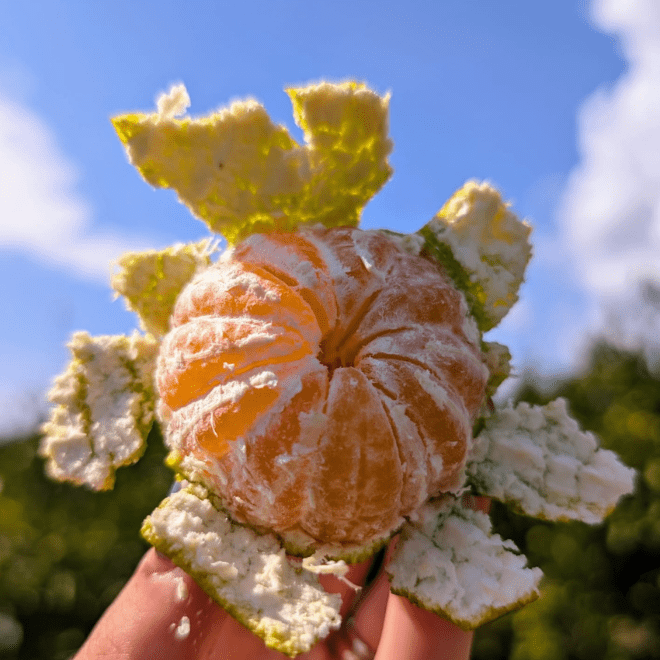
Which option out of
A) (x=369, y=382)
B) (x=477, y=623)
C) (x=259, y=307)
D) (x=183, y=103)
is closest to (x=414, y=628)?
(x=477, y=623)

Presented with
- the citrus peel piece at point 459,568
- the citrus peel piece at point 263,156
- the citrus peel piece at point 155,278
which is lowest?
the citrus peel piece at point 459,568

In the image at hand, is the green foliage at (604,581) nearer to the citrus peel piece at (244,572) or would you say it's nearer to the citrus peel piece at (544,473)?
the citrus peel piece at (544,473)

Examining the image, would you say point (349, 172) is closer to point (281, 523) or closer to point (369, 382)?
point (369, 382)

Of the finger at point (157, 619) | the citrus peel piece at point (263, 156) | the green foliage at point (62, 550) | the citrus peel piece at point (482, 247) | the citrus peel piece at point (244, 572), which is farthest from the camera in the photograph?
the green foliage at point (62, 550)

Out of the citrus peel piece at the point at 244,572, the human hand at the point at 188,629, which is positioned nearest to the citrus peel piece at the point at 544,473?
the human hand at the point at 188,629

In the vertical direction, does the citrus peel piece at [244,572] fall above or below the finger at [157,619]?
above

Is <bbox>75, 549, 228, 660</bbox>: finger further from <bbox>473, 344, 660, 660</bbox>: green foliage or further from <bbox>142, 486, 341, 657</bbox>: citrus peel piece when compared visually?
<bbox>473, 344, 660, 660</bbox>: green foliage
